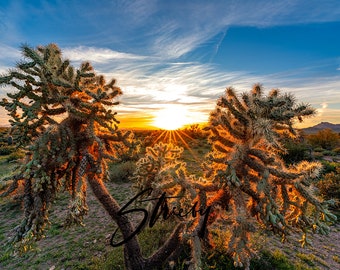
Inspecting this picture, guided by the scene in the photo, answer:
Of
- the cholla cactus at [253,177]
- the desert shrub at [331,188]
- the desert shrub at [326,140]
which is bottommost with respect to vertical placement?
the desert shrub at [331,188]

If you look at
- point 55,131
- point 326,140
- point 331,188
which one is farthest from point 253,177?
point 326,140

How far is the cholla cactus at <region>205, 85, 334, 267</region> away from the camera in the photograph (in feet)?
9.63

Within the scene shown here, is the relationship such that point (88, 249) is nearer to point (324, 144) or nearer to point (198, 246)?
point (198, 246)

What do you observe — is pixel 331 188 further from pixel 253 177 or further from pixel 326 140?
pixel 326 140

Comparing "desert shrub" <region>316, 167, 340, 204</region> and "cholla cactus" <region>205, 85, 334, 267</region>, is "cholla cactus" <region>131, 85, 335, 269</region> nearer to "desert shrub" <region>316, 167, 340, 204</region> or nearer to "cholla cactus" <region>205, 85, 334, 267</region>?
"cholla cactus" <region>205, 85, 334, 267</region>

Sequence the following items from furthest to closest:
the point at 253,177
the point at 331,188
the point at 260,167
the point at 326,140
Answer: the point at 326,140
the point at 331,188
the point at 253,177
the point at 260,167

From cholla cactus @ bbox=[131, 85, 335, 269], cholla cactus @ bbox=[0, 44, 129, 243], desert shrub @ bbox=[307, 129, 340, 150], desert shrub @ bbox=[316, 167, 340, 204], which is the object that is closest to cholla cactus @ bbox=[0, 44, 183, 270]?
cholla cactus @ bbox=[0, 44, 129, 243]

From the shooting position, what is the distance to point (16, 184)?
3.52 metres

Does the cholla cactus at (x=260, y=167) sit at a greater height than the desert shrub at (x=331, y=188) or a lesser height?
greater

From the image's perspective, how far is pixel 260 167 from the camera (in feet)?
10.6

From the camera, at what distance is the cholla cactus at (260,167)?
2936 millimetres

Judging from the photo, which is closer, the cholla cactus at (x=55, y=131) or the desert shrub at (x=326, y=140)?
the cholla cactus at (x=55, y=131)

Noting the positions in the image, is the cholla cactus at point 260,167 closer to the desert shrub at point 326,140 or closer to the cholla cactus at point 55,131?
the cholla cactus at point 55,131

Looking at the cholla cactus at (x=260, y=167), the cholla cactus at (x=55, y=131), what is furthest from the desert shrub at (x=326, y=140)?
the cholla cactus at (x=55, y=131)
